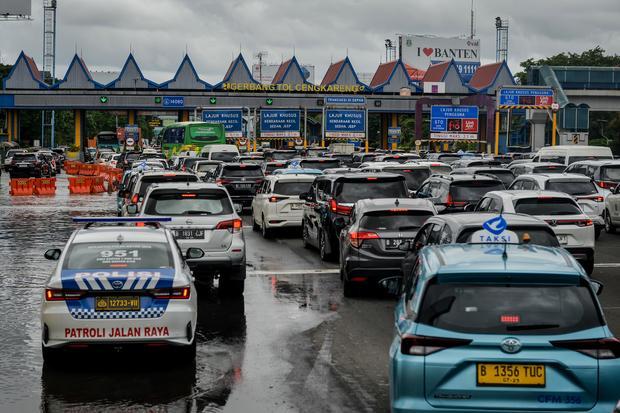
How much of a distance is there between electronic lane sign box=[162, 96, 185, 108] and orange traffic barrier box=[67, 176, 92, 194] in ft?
131

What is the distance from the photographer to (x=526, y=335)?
279 inches

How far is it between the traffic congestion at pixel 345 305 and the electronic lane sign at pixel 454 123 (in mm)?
43277

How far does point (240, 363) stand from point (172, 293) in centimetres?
122

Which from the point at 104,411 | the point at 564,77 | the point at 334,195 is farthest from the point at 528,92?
the point at 104,411

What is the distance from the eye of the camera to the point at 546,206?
762 inches

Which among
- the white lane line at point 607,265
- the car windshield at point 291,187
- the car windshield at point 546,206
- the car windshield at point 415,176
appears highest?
the car windshield at point 415,176

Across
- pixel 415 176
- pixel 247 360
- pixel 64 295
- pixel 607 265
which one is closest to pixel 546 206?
pixel 607 265

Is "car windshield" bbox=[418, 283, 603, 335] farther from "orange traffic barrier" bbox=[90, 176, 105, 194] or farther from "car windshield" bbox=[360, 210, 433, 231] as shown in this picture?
"orange traffic barrier" bbox=[90, 176, 105, 194]

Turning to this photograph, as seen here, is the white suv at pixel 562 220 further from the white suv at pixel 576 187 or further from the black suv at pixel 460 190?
the white suv at pixel 576 187

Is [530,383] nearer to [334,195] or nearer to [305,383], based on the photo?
[305,383]

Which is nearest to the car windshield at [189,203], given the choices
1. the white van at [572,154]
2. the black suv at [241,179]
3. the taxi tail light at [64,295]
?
the taxi tail light at [64,295]

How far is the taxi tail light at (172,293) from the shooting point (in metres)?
10.9

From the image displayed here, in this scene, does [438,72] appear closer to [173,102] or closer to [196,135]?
[173,102]

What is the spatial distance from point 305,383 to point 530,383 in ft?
12.4
